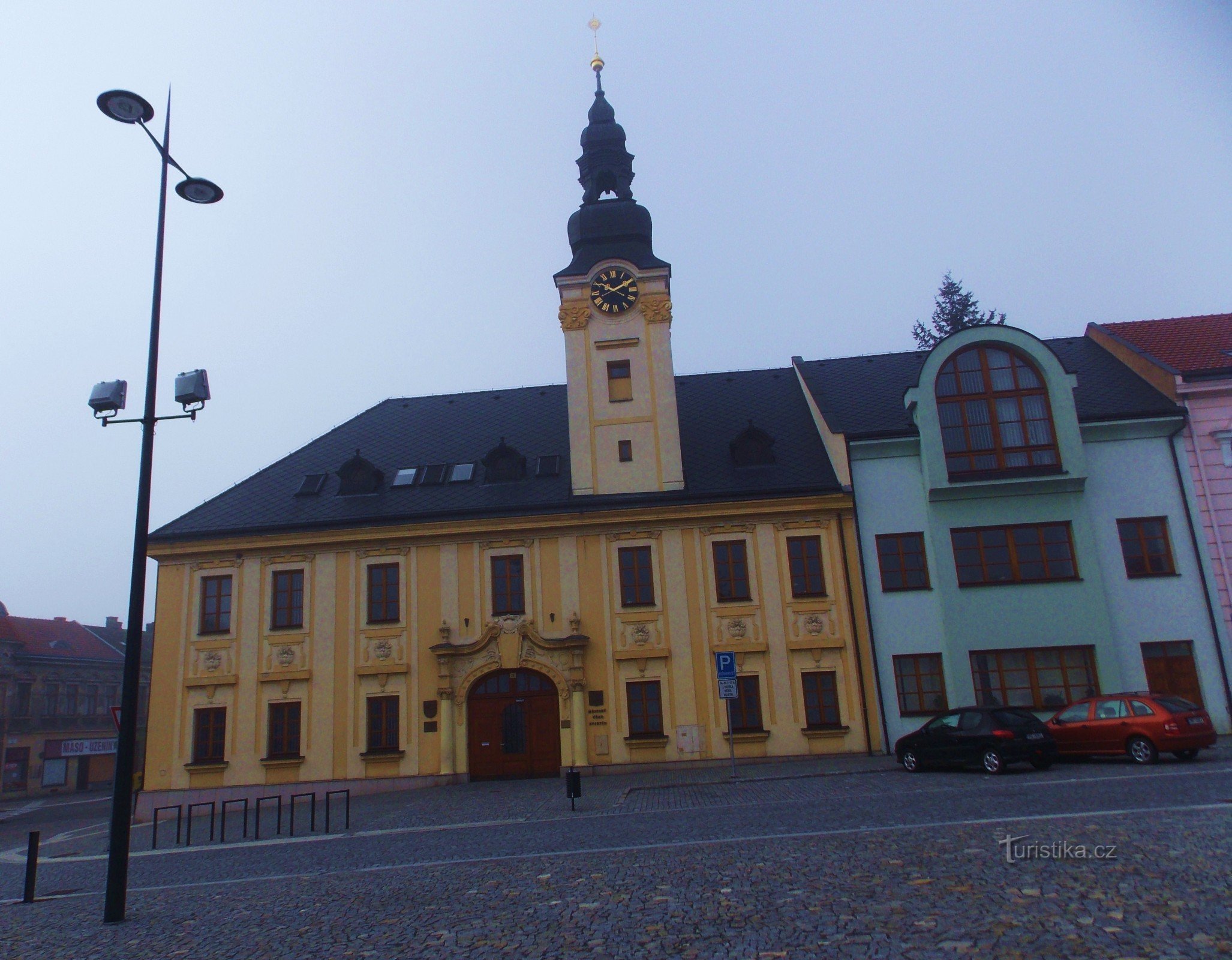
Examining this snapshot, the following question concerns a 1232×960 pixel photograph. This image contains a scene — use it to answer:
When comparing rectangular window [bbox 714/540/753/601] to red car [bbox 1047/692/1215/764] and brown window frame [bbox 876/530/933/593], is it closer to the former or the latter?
brown window frame [bbox 876/530/933/593]

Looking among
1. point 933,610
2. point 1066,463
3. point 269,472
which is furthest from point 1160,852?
point 269,472

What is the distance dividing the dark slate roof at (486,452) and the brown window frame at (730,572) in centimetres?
135

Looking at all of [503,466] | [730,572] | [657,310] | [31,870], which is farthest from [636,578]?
[31,870]

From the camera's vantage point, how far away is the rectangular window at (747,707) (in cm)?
A: 2442

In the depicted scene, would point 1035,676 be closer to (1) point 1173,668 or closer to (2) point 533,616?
(1) point 1173,668

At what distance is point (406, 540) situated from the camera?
85.6 ft

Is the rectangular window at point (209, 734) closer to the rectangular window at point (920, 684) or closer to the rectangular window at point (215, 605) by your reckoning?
the rectangular window at point (215, 605)

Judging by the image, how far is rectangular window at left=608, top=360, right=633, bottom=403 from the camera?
2783cm

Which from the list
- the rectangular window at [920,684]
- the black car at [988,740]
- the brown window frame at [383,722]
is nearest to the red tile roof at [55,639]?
the brown window frame at [383,722]

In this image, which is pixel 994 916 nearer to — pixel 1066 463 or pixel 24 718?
pixel 1066 463

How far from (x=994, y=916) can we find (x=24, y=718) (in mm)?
60186

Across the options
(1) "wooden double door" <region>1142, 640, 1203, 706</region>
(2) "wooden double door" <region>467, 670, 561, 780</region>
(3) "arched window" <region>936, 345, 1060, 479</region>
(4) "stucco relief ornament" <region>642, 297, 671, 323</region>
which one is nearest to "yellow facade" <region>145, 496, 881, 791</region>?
(2) "wooden double door" <region>467, 670, 561, 780</region>

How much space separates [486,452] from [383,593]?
5927 mm

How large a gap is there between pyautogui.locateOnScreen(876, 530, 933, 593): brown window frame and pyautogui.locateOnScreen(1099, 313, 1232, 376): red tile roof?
8791 millimetres
